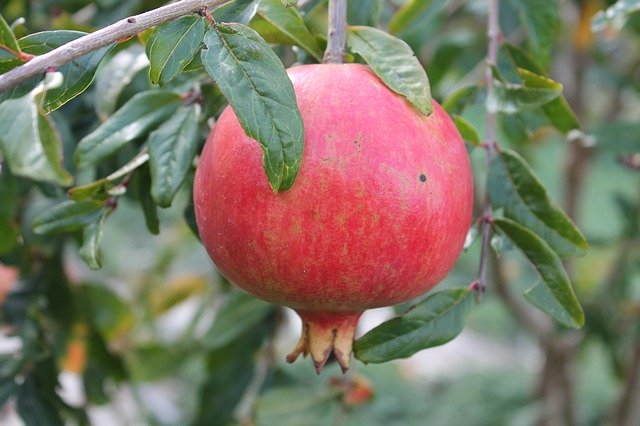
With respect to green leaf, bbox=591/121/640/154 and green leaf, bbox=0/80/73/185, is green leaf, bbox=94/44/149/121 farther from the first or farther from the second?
green leaf, bbox=591/121/640/154

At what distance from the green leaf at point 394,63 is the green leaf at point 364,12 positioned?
0.20 m

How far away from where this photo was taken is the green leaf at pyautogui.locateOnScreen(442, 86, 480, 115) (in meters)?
0.98

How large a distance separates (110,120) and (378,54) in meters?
0.33

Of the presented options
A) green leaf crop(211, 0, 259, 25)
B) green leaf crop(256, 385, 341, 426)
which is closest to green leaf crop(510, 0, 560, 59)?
green leaf crop(211, 0, 259, 25)

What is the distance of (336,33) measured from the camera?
76 centimetres

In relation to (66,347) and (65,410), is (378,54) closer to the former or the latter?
(65,410)

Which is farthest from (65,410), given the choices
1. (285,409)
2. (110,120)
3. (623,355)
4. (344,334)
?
(623,355)

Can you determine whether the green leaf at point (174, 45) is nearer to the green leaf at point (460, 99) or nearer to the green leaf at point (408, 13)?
the green leaf at point (460, 99)

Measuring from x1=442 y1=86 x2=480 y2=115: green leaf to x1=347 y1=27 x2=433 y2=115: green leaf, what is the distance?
225 millimetres

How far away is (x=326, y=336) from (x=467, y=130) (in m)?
0.28

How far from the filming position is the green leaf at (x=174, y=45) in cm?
67

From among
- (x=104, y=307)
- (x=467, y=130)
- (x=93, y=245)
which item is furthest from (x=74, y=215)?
(x=104, y=307)

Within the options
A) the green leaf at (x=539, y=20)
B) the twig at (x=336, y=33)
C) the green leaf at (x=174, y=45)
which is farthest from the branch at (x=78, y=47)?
the green leaf at (x=539, y=20)

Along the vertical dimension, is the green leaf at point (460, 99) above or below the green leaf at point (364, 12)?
below
